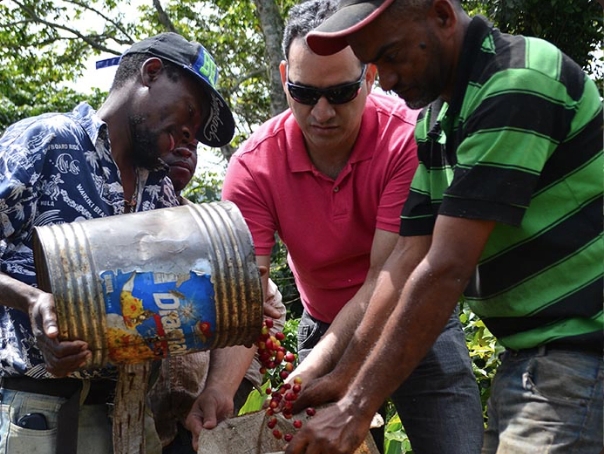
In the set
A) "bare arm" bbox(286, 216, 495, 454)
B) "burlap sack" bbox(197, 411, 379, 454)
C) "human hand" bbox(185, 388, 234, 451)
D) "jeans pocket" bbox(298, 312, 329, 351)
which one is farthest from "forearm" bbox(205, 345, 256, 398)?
"bare arm" bbox(286, 216, 495, 454)

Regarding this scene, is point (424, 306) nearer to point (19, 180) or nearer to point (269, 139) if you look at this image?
point (19, 180)

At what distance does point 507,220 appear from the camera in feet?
7.90

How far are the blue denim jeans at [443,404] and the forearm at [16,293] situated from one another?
1.64 metres

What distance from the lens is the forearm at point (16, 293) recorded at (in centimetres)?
276

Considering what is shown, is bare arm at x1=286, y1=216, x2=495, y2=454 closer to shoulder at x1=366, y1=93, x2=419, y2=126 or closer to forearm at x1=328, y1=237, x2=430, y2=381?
forearm at x1=328, y1=237, x2=430, y2=381

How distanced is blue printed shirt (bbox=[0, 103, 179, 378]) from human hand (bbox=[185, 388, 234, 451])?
46 centimetres

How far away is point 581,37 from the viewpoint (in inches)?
405

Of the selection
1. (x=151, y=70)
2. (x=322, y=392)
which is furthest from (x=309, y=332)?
(x=151, y=70)

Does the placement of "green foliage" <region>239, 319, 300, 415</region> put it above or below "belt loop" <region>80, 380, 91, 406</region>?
below

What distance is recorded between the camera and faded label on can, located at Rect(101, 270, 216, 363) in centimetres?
268

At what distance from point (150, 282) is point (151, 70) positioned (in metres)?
0.99

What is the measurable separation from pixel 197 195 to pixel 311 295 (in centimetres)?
918

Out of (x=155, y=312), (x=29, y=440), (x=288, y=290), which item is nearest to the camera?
(x=155, y=312)

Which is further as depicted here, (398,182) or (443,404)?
(443,404)
